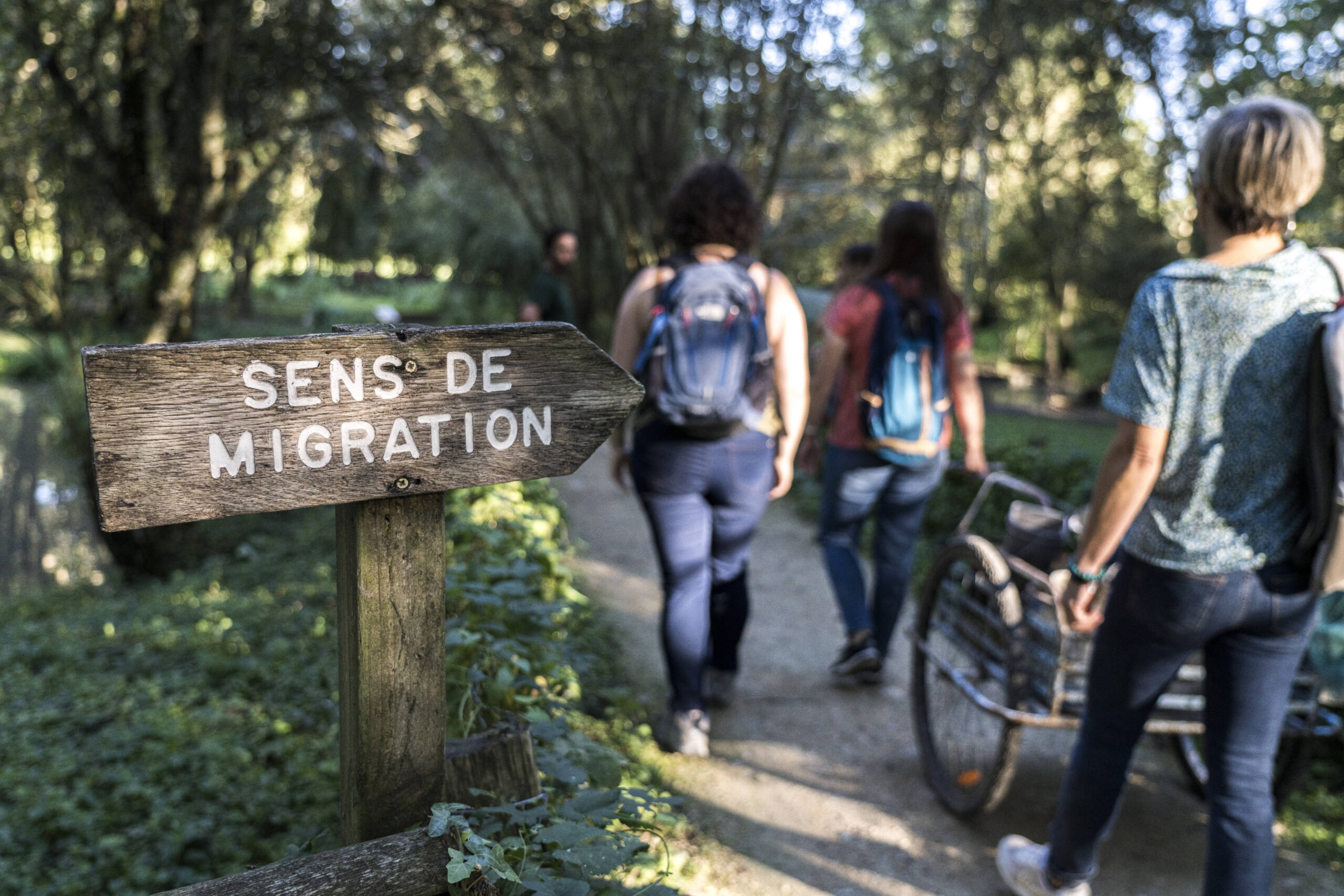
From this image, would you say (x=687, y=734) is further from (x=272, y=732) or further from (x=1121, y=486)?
(x=1121, y=486)

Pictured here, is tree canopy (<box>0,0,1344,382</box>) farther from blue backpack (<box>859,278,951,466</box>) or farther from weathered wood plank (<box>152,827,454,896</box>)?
weathered wood plank (<box>152,827,454,896</box>)

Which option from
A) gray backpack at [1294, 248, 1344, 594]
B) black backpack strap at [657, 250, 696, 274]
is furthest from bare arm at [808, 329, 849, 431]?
gray backpack at [1294, 248, 1344, 594]

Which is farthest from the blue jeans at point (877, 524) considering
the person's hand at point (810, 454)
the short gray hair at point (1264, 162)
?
the short gray hair at point (1264, 162)

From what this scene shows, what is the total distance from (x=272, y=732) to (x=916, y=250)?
3184 mm

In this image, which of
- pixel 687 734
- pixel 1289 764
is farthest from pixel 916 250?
pixel 1289 764

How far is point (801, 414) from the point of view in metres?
3.87

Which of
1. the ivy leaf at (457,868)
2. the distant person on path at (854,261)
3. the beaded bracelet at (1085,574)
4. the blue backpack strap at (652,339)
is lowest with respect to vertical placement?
the ivy leaf at (457,868)

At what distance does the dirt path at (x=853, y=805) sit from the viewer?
3.18 m

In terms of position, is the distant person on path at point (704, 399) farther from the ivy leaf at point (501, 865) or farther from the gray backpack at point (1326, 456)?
the ivy leaf at point (501, 865)

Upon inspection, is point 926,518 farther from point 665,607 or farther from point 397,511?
point 397,511

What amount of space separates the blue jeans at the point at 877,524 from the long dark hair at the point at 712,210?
3.69 feet

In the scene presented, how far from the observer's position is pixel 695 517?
144 inches

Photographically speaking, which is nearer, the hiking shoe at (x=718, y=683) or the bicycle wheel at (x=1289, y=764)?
the bicycle wheel at (x=1289, y=764)

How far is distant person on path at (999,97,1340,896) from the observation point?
228cm
